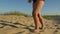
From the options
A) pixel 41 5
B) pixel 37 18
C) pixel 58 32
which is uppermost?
pixel 41 5

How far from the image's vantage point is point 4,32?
6.72 m

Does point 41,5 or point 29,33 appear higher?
point 41,5

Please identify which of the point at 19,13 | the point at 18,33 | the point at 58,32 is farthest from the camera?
the point at 19,13


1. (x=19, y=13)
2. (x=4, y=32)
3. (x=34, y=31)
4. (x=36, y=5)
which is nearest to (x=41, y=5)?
(x=36, y=5)

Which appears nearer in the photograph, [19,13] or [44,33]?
[44,33]

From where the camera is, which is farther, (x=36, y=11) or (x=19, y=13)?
(x=19, y=13)

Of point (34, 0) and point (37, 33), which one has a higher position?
point (34, 0)

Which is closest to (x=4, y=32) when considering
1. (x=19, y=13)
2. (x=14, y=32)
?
(x=14, y=32)

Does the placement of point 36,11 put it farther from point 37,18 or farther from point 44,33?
point 44,33

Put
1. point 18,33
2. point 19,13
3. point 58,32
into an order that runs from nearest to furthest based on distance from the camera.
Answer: point 18,33 < point 58,32 < point 19,13

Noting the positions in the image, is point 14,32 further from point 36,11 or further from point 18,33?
point 36,11

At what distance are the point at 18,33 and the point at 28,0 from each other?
1256mm

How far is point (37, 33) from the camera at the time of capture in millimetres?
6652

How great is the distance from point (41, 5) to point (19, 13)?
→ 7.61 m
